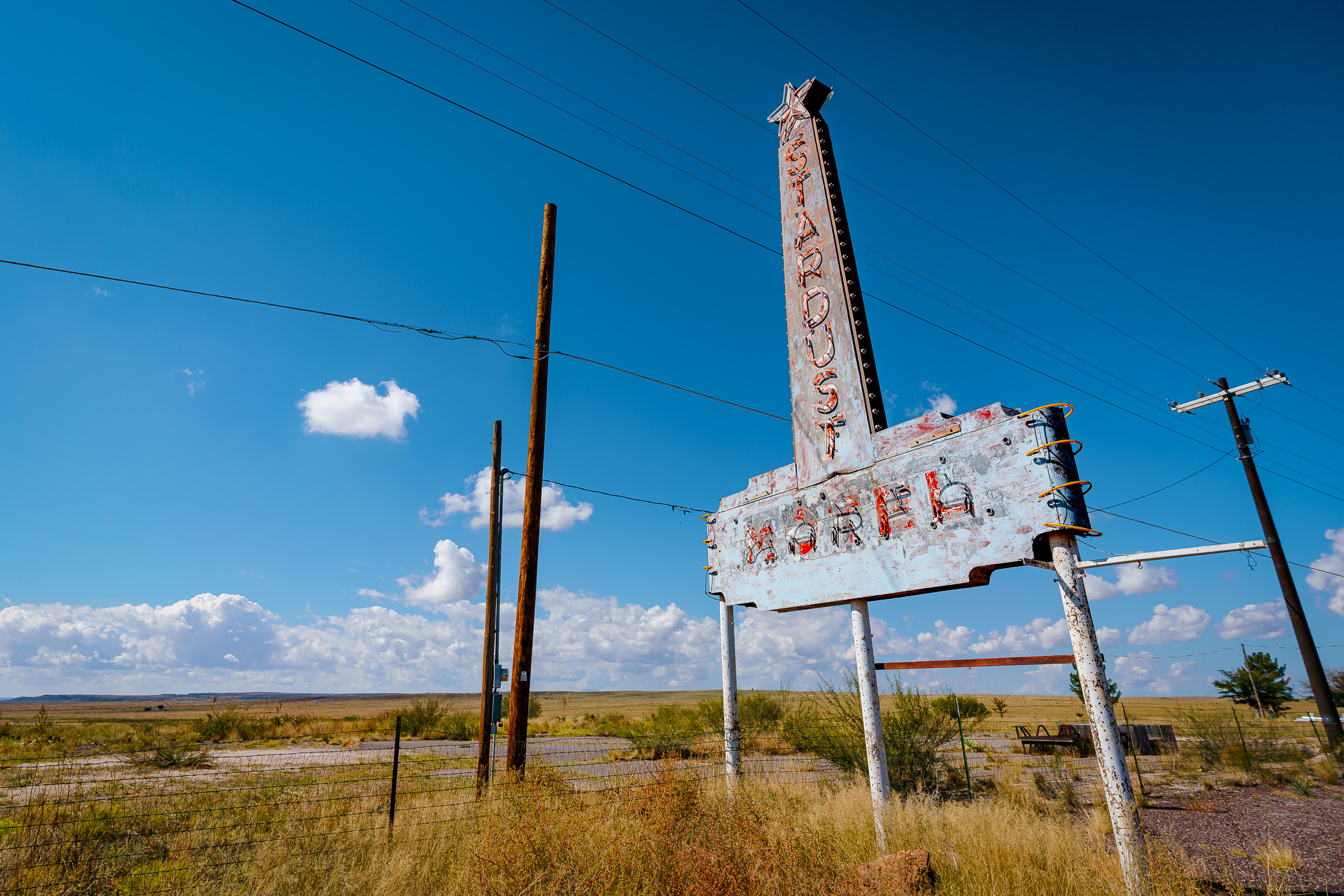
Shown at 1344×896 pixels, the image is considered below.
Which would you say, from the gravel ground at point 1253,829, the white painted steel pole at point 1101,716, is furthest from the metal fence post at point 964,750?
the white painted steel pole at point 1101,716

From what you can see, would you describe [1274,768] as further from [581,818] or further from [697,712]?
[581,818]

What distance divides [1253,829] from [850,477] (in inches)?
374

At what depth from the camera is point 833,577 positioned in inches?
307

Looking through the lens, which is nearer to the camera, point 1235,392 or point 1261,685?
point 1235,392

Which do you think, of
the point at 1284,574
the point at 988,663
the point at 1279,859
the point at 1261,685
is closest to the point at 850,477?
the point at 988,663

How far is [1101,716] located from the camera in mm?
5320

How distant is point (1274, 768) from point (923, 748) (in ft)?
34.8

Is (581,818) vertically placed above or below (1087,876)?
above

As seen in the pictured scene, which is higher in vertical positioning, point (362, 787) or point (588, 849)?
point (588, 849)

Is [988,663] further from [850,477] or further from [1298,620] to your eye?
[1298,620]

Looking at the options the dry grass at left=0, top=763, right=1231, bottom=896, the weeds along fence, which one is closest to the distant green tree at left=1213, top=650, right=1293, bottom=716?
the weeds along fence

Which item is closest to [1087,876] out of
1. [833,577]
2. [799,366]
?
[833,577]

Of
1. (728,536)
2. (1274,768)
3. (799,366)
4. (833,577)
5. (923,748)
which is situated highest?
(799,366)

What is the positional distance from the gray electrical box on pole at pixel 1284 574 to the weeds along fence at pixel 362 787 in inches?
60.8
